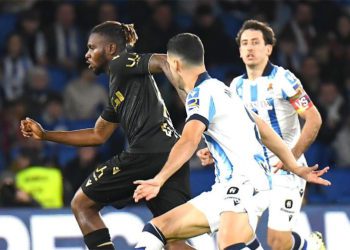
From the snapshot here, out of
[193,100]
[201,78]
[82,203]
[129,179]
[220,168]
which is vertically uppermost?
[201,78]

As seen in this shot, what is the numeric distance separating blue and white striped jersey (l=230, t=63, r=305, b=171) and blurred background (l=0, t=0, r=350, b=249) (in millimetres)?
3131

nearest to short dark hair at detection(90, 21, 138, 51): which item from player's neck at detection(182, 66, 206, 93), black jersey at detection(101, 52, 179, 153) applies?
black jersey at detection(101, 52, 179, 153)

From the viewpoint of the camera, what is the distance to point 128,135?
7.59m

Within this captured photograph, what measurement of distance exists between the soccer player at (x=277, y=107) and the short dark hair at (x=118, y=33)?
109 centimetres

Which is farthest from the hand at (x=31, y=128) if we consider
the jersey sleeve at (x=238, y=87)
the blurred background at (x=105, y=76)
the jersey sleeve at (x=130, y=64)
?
the blurred background at (x=105, y=76)

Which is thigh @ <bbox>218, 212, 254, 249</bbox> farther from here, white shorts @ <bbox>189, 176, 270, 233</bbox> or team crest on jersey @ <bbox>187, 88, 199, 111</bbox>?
team crest on jersey @ <bbox>187, 88, 199, 111</bbox>

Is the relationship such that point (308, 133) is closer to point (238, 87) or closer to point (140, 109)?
point (238, 87)

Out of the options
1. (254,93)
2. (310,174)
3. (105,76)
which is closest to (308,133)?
(254,93)

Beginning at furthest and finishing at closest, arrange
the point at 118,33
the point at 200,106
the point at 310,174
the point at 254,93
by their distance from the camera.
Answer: the point at 254,93
the point at 118,33
the point at 310,174
the point at 200,106

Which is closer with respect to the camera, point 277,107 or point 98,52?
point 98,52

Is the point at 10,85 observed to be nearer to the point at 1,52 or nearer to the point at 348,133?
the point at 1,52

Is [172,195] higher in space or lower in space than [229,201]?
lower

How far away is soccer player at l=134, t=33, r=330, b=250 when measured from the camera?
656 centimetres

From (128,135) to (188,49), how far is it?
1213mm
